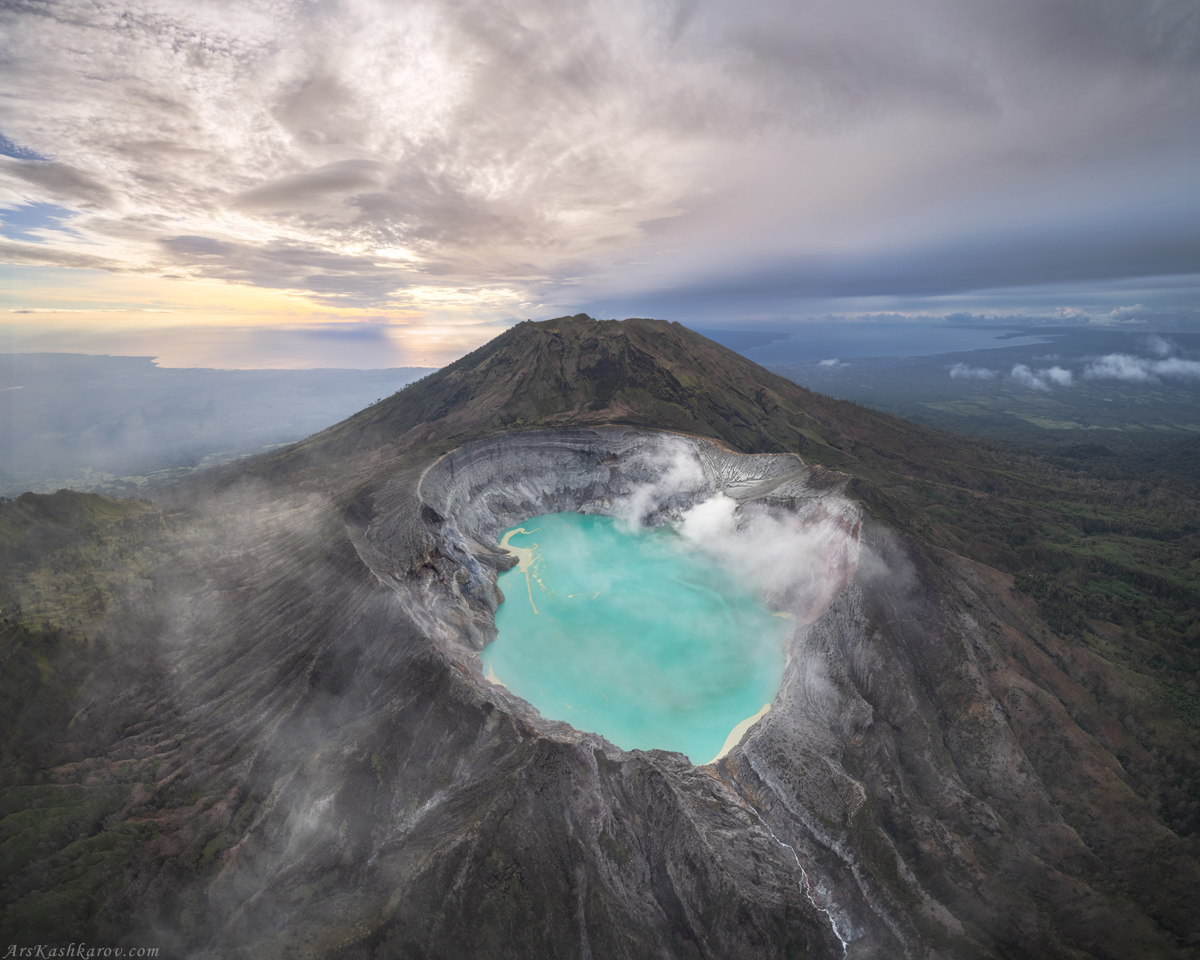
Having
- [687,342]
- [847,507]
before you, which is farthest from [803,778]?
[687,342]

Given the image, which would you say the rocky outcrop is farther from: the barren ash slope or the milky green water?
the milky green water

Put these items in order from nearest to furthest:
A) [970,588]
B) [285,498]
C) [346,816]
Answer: [346,816], [970,588], [285,498]

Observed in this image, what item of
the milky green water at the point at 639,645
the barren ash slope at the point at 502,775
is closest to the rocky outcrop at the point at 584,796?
the barren ash slope at the point at 502,775

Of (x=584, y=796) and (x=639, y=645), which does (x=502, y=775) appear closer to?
(x=584, y=796)

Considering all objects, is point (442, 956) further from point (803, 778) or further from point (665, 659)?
point (665, 659)

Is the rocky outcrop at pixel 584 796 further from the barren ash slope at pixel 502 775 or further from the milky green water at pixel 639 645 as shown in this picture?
the milky green water at pixel 639 645

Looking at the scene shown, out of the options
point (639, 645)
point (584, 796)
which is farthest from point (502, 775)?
point (639, 645)
